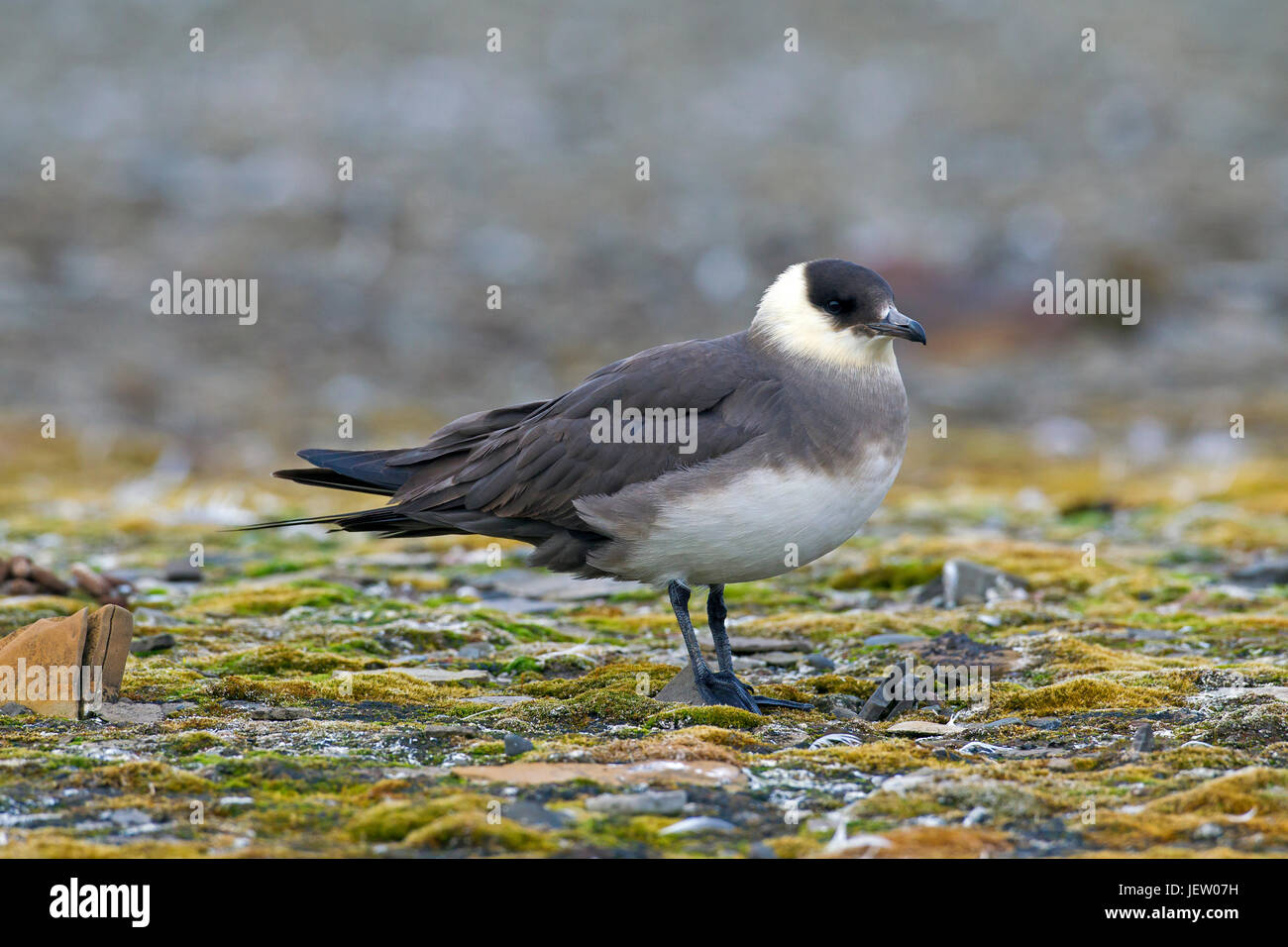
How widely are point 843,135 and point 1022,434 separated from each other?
57.2ft

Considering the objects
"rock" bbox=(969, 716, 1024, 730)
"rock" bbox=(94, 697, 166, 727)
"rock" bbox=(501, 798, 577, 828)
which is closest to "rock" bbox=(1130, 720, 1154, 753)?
"rock" bbox=(969, 716, 1024, 730)

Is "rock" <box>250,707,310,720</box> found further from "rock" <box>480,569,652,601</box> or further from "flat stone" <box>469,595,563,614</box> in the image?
"rock" <box>480,569,652,601</box>

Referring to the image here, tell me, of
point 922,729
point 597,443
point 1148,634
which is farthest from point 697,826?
point 1148,634

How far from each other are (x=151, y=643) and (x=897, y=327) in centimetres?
403

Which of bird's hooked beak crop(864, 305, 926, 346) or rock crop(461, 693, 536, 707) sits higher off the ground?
bird's hooked beak crop(864, 305, 926, 346)

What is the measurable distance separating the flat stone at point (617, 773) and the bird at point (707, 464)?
1.10 metres

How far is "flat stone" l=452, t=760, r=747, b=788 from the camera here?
17.0 ft

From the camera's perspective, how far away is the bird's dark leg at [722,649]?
21.8 ft

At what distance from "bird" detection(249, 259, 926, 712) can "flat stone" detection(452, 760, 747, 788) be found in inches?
43.4

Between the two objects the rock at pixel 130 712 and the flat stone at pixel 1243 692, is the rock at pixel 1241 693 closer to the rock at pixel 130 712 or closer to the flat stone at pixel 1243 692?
the flat stone at pixel 1243 692

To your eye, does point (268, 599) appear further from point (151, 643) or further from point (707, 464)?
Result: point (707, 464)

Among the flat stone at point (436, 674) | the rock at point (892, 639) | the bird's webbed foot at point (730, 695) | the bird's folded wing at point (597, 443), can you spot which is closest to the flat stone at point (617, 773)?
the bird's webbed foot at point (730, 695)
